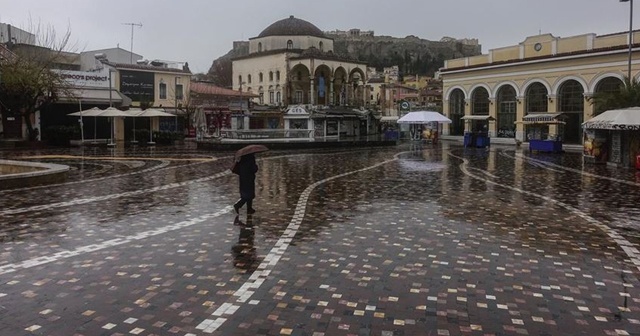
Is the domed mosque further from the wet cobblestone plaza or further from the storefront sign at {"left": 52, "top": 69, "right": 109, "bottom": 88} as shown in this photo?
the wet cobblestone plaza

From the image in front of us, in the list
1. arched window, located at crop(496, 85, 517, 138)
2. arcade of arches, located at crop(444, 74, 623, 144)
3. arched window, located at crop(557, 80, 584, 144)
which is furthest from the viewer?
arched window, located at crop(496, 85, 517, 138)

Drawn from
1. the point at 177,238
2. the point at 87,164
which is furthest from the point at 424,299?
the point at 87,164

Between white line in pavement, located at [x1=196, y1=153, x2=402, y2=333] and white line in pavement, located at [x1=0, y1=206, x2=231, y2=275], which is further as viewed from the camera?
white line in pavement, located at [x1=0, y1=206, x2=231, y2=275]

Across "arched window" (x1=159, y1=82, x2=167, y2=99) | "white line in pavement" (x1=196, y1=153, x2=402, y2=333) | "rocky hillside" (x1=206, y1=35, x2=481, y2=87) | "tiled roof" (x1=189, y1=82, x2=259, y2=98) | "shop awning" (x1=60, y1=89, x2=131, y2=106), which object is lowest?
"white line in pavement" (x1=196, y1=153, x2=402, y2=333)

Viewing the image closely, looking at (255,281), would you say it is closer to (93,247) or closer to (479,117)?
(93,247)

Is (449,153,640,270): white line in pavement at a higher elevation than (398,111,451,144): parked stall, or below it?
below

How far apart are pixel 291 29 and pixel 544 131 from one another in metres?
40.6

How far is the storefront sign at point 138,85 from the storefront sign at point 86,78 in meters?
2.23

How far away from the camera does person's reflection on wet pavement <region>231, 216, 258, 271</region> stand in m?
7.18

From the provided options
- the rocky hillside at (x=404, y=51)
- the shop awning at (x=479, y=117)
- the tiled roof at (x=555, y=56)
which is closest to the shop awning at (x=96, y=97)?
Answer: the shop awning at (x=479, y=117)

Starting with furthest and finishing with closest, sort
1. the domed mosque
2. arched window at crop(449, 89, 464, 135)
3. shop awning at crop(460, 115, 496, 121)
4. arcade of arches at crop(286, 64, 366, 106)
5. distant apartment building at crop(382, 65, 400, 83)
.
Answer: distant apartment building at crop(382, 65, 400, 83), arcade of arches at crop(286, 64, 366, 106), the domed mosque, arched window at crop(449, 89, 464, 135), shop awning at crop(460, 115, 496, 121)

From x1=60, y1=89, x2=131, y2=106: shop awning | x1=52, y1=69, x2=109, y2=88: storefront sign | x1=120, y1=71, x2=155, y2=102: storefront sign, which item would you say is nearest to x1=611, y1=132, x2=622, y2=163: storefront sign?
x1=60, y1=89, x2=131, y2=106: shop awning

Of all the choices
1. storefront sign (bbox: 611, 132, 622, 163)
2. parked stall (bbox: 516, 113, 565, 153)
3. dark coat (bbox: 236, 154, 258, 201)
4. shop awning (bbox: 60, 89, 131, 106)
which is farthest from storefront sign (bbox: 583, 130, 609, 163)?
shop awning (bbox: 60, 89, 131, 106)

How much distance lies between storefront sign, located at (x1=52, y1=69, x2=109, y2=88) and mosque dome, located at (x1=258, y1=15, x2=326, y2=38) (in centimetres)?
3477
